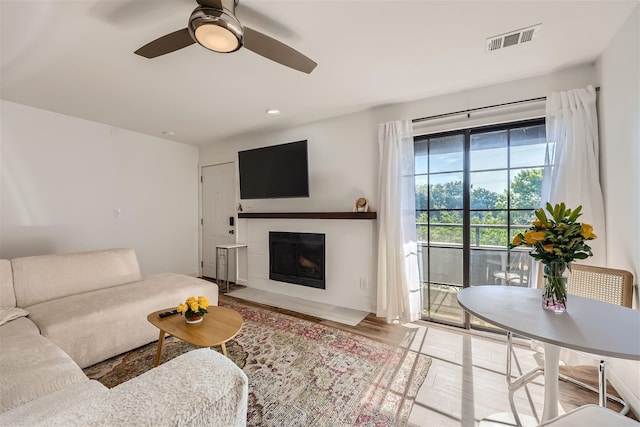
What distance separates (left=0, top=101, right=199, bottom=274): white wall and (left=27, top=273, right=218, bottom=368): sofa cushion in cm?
141

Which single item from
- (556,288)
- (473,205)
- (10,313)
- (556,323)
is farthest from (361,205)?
→ (10,313)

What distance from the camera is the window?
94.7 inches

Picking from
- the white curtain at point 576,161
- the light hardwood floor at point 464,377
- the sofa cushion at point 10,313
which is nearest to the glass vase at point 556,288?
the light hardwood floor at point 464,377

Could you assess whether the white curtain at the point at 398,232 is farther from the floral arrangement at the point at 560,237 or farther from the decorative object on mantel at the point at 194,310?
the decorative object on mantel at the point at 194,310

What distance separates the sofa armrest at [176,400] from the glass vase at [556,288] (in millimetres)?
1408

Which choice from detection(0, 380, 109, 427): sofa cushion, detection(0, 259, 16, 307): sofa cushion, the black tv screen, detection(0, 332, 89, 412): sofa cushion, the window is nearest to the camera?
detection(0, 380, 109, 427): sofa cushion

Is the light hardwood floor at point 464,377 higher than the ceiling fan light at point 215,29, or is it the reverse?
the ceiling fan light at point 215,29

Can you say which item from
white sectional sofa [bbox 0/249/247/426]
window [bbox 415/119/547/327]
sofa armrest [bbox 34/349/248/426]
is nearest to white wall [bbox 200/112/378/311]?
window [bbox 415/119/547/327]

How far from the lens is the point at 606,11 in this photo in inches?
61.4

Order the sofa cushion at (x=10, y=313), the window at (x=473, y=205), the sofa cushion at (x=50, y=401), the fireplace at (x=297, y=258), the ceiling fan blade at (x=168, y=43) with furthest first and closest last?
the fireplace at (x=297, y=258), the window at (x=473, y=205), the sofa cushion at (x=10, y=313), the ceiling fan blade at (x=168, y=43), the sofa cushion at (x=50, y=401)

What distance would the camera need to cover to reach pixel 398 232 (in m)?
2.77

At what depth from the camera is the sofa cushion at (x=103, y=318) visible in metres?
1.86

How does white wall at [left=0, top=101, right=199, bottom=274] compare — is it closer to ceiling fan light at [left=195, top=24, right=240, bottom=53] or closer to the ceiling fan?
the ceiling fan

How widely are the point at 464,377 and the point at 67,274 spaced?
3443 millimetres
